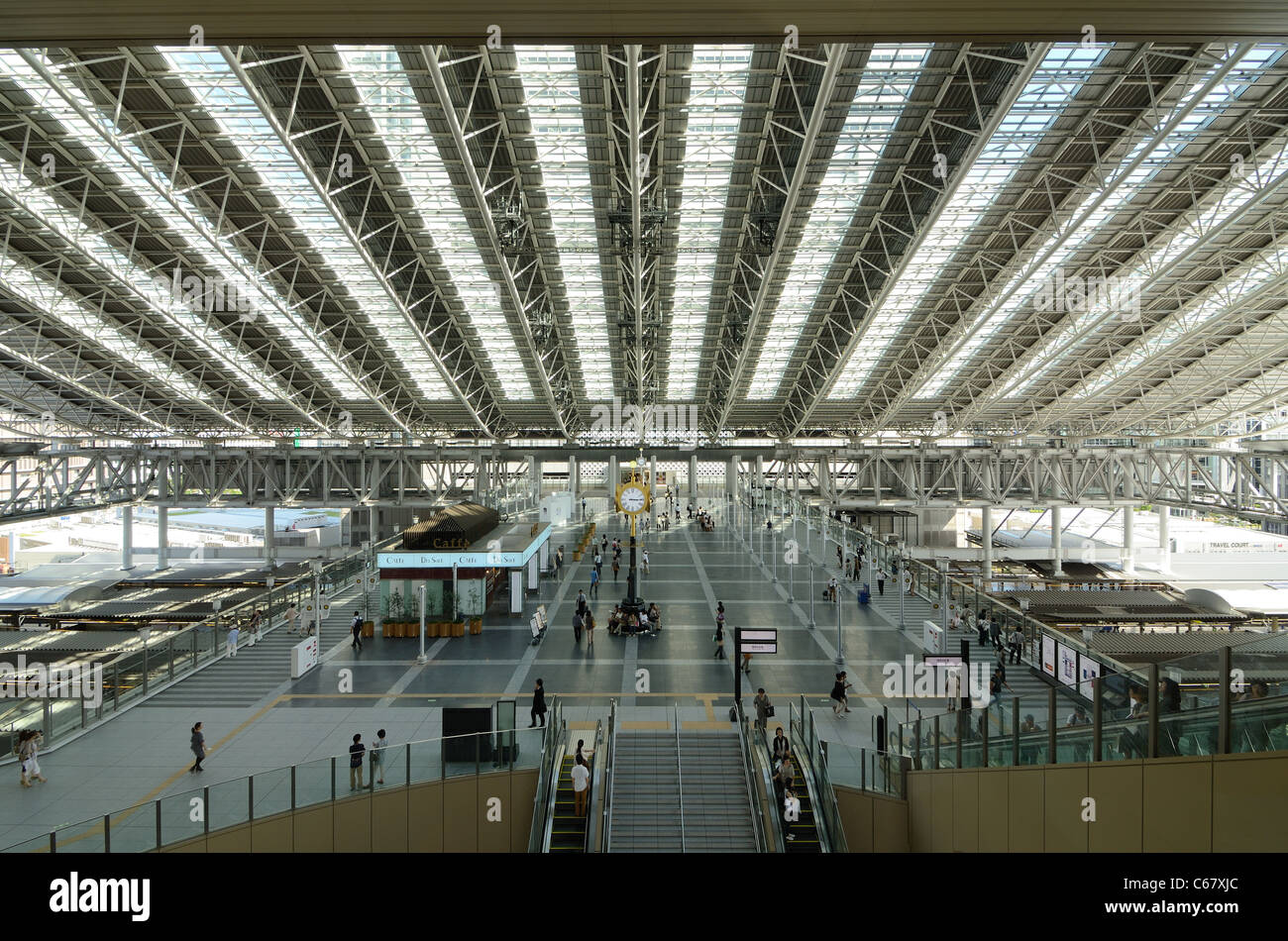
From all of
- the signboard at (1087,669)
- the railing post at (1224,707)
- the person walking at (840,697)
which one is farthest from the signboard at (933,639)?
the railing post at (1224,707)

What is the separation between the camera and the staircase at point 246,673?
20.2m

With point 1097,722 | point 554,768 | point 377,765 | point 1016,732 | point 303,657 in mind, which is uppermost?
point 1097,722

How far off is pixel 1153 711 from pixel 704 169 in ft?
67.4

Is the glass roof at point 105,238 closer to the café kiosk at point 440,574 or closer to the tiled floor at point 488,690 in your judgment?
the café kiosk at point 440,574

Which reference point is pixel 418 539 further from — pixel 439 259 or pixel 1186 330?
pixel 1186 330

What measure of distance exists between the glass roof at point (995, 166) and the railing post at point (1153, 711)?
595 inches

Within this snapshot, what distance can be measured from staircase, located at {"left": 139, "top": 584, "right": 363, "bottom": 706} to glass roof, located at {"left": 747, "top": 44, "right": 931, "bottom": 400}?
20.4m

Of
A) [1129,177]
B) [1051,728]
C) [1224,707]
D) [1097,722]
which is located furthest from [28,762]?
[1129,177]

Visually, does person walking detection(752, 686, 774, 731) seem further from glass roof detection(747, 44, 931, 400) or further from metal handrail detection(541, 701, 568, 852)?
glass roof detection(747, 44, 931, 400)

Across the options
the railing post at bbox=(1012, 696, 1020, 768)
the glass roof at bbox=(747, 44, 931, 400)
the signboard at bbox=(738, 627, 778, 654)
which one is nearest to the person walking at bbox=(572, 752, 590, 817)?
the signboard at bbox=(738, 627, 778, 654)

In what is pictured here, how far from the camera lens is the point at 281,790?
12.2 meters

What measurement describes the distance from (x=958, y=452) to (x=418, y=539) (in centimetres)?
3496

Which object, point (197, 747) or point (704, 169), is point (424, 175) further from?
point (197, 747)
